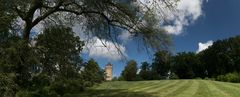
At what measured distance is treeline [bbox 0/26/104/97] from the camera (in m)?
18.9

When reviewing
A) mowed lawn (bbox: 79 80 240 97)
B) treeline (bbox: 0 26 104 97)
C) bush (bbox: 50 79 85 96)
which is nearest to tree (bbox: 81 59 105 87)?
treeline (bbox: 0 26 104 97)

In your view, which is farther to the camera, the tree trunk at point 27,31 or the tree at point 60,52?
the tree trunk at point 27,31

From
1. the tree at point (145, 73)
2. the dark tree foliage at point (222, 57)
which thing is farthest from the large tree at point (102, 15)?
the dark tree foliage at point (222, 57)

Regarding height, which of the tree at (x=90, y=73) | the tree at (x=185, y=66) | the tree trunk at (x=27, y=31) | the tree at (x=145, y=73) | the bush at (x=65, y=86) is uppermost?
the tree at (x=185, y=66)

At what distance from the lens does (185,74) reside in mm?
123250

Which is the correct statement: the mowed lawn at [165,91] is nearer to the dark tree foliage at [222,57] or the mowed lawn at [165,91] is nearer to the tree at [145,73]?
the tree at [145,73]

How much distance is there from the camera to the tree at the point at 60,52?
20.9 metres

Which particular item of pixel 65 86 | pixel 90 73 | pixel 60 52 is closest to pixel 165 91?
pixel 90 73

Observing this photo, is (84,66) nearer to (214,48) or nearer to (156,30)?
(156,30)

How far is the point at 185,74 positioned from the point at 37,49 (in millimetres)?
105507

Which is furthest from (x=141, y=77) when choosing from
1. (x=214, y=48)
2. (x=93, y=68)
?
(x=93, y=68)

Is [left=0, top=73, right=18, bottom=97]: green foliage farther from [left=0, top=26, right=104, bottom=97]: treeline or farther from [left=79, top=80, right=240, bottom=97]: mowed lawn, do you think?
[left=79, top=80, right=240, bottom=97]: mowed lawn

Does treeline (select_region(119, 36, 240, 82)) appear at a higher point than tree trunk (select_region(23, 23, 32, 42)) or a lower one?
higher

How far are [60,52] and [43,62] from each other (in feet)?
4.62
